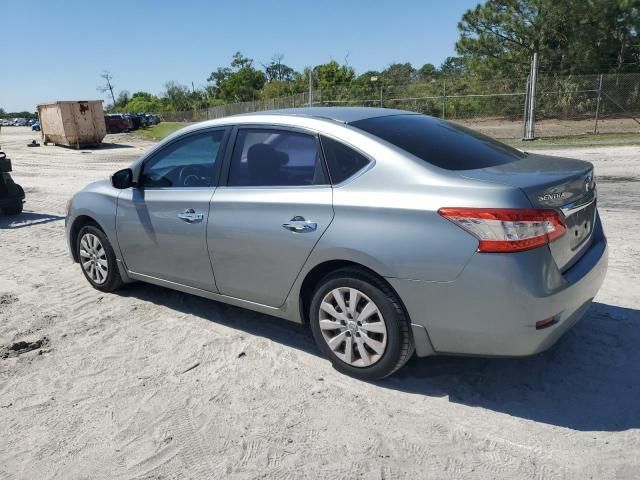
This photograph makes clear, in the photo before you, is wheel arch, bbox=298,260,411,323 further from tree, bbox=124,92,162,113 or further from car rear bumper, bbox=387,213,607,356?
tree, bbox=124,92,162,113

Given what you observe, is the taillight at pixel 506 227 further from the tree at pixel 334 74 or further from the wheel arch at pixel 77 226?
the tree at pixel 334 74

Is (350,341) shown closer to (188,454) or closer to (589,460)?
(188,454)

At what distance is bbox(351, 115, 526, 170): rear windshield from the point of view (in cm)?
348

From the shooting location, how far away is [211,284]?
4.27 m

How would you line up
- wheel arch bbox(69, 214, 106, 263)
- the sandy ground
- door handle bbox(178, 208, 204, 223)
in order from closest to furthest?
the sandy ground < door handle bbox(178, 208, 204, 223) < wheel arch bbox(69, 214, 106, 263)

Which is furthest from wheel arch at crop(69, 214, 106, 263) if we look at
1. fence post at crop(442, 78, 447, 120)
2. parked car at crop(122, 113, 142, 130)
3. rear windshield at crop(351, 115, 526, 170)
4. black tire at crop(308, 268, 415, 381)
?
parked car at crop(122, 113, 142, 130)

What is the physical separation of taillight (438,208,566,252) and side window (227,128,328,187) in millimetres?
1035

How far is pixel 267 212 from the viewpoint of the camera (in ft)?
12.4

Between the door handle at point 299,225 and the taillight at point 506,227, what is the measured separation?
3.12 ft

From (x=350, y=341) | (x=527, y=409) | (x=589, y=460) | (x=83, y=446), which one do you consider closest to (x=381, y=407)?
(x=350, y=341)

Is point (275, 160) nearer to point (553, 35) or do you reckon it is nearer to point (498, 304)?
point (498, 304)

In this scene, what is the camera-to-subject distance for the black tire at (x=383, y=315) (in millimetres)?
3271

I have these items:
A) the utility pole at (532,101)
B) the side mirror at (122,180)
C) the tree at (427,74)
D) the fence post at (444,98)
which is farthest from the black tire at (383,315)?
the tree at (427,74)

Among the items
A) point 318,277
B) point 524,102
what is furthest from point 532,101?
point 318,277
